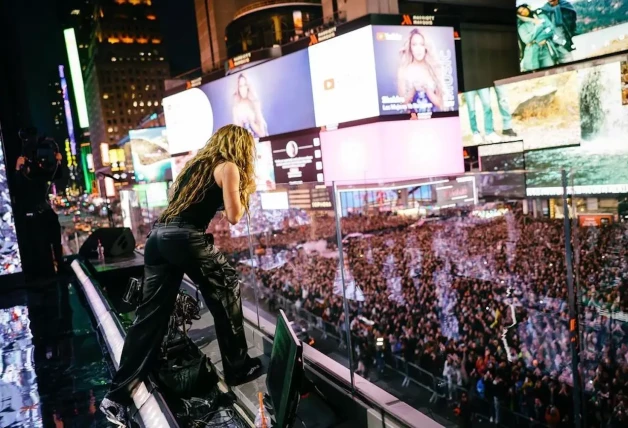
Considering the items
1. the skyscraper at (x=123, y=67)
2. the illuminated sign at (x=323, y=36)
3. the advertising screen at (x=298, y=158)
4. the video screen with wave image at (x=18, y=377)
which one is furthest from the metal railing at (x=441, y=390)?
the skyscraper at (x=123, y=67)

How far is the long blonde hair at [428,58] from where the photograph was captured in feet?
56.0

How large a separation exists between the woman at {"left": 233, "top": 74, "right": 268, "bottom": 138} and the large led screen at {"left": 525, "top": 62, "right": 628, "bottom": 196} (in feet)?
39.2

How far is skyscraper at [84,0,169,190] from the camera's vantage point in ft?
305

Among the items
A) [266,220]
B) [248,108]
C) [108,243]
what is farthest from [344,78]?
[266,220]

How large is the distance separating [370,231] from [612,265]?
3.61m

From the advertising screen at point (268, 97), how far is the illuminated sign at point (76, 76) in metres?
101

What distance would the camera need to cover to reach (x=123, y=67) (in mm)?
94875

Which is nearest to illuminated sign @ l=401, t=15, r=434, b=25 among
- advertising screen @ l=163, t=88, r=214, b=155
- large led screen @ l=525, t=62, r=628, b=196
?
large led screen @ l=525, t=62, r=628, b=196

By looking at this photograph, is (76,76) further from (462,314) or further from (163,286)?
(163,286)

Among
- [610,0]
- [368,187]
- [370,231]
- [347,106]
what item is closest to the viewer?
[368,187]

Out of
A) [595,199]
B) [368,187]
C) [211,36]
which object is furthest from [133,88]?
[368,187]

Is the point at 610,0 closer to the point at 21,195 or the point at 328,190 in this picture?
the point at 328,190

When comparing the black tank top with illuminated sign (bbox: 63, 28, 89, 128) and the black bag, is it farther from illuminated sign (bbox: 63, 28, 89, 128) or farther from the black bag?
illuminated sign (bbox: 63, 28, 89, 128)

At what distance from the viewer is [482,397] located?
4.64 m
